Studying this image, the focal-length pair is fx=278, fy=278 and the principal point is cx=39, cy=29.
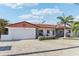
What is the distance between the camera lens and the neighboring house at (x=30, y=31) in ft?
25.5

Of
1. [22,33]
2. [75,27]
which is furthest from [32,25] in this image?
[75,27]

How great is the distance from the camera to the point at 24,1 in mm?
6871

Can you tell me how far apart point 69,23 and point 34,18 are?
3.27 ft

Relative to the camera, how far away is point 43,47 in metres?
7.74

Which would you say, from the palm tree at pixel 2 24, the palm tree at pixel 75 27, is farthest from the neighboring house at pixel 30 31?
the palm tree at pixel 75 27

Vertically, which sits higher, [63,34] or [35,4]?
[35,4]

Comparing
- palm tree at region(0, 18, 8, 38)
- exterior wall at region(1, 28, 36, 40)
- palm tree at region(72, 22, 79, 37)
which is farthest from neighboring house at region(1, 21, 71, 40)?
palm tree at region(72, 22, 79, 37)

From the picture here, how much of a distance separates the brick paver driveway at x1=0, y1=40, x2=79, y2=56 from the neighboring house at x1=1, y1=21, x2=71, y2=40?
0.17 m

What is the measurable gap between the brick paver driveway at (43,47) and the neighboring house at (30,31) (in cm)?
17

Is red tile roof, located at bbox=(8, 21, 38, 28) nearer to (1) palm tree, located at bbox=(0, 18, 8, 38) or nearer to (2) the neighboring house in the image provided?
(2) the neighboring house

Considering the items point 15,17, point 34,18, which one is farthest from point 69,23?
point 15,17

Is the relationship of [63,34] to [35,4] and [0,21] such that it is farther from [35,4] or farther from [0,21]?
[0,21]

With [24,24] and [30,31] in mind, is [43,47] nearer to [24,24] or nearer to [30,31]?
[30,31]

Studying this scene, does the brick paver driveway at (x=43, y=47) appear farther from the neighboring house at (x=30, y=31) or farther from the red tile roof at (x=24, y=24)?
the red tile roof at (x=24, y=24)
